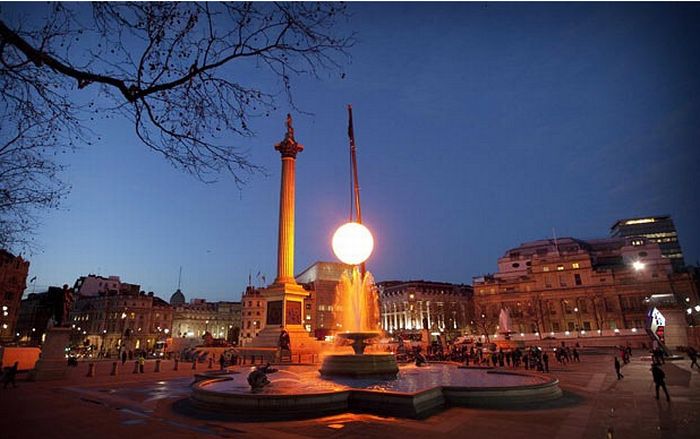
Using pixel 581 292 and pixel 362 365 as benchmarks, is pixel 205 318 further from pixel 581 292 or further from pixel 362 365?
pixel 362 365

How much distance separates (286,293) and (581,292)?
61.5 meters

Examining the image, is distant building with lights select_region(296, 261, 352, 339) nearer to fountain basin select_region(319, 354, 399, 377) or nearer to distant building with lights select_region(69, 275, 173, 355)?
distant building with lights select_region(69, 275, 173, 355)

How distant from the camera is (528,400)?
11.2 metres

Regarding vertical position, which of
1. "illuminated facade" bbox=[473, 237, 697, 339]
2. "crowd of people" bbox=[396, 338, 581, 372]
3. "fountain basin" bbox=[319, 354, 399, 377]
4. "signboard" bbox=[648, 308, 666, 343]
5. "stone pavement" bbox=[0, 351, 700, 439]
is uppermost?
"illuminated facade" bbox=[473, 237, 697, 339]

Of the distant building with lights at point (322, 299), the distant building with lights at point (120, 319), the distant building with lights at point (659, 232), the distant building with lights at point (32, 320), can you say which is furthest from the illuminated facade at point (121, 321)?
the distant building with lights at point (659, 232)

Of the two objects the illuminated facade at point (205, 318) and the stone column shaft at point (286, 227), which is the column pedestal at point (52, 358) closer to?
the stone column shaft at point (286, 227)

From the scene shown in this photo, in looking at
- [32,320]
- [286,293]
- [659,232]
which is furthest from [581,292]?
[32,320]

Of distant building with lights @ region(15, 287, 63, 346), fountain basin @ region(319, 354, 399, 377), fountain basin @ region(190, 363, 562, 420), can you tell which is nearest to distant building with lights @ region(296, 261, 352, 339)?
distant building with lights @ region(15, 287, 63, 346)

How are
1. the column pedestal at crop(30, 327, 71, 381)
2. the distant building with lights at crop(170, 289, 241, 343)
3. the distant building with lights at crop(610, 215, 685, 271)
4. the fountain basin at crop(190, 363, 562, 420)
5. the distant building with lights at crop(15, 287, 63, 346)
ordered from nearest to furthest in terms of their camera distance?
1. the fountain basin at crop(190, 363, 562, 420)
2. the column pedestal at crop(30, 327, 71, 381)
3. the distant building with lights at crop(15, 287, 63, 346)
4. the distant building with lights at crop(610, 215, 685, 271)
5. the distant building with lights at crop(170, 289, 241, 343)

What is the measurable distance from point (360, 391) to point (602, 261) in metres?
93.3

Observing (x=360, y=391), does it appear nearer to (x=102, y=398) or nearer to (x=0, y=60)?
(x=102, y=398)

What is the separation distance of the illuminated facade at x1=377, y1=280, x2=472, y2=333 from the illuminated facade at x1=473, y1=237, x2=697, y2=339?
8693 millimetres

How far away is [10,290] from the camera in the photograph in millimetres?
59469

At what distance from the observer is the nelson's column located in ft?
Answer: 104
